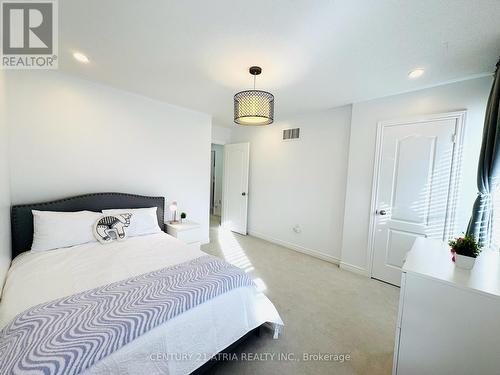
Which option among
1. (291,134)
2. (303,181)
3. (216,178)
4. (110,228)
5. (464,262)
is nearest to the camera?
(464,262)

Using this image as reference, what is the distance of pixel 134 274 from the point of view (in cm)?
164

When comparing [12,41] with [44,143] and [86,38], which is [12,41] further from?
[44,143]

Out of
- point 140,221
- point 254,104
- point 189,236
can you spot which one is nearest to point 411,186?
point 254,104

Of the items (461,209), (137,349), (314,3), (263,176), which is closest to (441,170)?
(461,209)

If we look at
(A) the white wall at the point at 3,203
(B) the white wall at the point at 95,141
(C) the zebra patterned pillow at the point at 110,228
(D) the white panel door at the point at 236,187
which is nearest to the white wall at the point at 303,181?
(D) the white panel door at the point at 236,187

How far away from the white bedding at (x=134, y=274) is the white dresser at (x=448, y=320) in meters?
0.95

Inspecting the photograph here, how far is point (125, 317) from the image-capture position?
113 cm

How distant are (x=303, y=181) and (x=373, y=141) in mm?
1262

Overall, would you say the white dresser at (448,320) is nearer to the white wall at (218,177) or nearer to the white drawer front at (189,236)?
the white drawer front at (189,236)

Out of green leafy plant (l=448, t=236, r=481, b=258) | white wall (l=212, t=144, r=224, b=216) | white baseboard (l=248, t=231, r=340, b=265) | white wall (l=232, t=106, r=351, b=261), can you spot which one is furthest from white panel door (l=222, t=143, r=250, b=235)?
green leafy plant (l=448, t=236, r=481, b=258)

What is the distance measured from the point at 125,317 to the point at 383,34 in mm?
2572

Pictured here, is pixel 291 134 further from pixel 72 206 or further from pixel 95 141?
pixel 72 206

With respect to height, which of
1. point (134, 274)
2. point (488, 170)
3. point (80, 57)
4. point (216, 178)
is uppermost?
point (80, 57)

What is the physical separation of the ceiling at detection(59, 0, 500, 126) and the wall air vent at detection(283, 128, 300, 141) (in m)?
1.18
